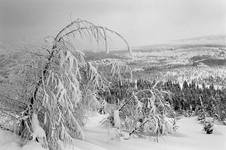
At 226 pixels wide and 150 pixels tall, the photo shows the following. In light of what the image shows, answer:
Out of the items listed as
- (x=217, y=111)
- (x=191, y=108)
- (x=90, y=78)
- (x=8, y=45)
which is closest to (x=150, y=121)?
(x=90, y=78)

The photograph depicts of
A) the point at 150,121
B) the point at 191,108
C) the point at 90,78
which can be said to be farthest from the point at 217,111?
the point at 90,78

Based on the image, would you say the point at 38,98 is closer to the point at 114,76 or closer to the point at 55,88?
the point at 55,88

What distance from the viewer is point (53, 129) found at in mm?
6270

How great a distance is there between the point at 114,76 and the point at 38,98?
2171 mm

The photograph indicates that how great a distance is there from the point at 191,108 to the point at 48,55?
65.8 m

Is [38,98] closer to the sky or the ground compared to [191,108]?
closer to the sky

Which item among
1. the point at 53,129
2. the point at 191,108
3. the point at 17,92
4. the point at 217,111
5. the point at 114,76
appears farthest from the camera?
the point at 191,108

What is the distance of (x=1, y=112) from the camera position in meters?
6.81

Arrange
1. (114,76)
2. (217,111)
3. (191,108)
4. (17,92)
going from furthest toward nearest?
1. (191,108)
2. (217,111)
3. (114,76)
4. (17,92)

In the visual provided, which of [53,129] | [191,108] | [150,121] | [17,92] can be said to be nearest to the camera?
[53,129]

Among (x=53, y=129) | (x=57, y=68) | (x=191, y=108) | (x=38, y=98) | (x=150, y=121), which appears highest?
(x=57, y=68)

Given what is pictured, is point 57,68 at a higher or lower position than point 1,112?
higher

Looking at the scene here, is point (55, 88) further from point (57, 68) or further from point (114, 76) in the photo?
point (114, 76)

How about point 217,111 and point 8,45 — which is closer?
point 8,45
